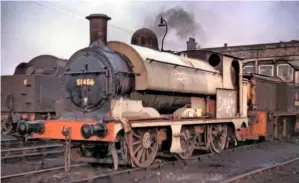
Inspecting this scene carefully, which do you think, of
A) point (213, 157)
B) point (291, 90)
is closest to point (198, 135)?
point (213, 157)

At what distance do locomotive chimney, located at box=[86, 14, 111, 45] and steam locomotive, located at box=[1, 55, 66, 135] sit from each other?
5781 millimetres

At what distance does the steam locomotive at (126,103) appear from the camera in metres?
8.02

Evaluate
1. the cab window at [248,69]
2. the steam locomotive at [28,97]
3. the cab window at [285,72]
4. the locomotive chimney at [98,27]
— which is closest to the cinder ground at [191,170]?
the locomotive chimney at [98,27]

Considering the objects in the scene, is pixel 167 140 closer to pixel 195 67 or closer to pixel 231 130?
pixel 195 67

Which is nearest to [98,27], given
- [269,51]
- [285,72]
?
[285,72]

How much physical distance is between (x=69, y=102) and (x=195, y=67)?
343 centimetres

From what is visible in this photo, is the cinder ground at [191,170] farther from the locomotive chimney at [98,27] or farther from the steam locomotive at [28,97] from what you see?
the steam locomotive at [28,97]

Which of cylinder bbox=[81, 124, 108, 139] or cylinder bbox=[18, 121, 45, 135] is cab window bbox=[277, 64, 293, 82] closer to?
cylinder bbox=[81, 124, 108, 139]

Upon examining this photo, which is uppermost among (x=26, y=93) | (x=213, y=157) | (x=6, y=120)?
(x=26, y=93)

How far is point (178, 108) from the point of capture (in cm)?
1013

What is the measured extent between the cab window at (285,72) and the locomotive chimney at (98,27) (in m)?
12.7

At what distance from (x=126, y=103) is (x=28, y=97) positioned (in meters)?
7.08

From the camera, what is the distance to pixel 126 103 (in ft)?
27.1

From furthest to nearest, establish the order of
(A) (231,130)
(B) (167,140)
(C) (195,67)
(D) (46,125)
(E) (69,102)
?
(A) (231,130) → (C) (195,67) → (B) (167,140) → (E) (69,102) → (D) (46,125)
